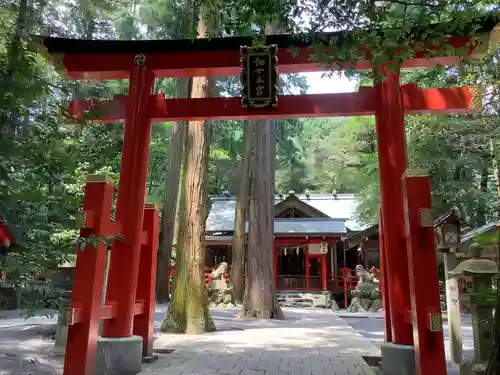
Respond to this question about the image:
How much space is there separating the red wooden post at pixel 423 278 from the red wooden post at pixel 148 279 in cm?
317

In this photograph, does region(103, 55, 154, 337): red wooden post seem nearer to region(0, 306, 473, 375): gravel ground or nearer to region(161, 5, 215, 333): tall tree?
region(0, 306, 473, 375): gravel ground

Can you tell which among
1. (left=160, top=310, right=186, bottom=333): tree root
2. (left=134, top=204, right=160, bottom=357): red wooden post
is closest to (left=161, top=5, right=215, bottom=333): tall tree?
(left=160, top=310, right=186, bottom=333): tree root

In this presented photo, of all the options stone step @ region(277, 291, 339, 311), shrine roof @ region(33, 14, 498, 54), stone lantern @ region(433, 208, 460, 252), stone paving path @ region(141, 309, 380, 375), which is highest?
shrine roof @ region(33, 14, 498, 54)

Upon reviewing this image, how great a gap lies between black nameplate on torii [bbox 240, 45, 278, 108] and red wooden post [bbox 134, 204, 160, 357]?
6.36 ft

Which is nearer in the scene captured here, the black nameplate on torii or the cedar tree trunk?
the black nameplate on torii

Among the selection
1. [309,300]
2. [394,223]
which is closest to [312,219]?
[309,300]

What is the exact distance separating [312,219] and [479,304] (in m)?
15.1

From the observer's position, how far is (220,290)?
17266 mm

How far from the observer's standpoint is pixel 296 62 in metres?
5.34

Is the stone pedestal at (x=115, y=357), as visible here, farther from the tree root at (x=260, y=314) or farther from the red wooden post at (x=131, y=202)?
the tree root at (x=260, y=314)

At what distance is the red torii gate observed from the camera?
13.6 ft

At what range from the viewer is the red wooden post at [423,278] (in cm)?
381

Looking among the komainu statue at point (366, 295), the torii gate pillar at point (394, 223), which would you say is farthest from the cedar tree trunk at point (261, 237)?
the torii gate pillar at point (394, 223)

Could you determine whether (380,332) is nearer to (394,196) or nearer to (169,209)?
(394,196)
